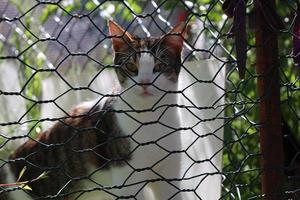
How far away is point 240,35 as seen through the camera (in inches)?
40.6

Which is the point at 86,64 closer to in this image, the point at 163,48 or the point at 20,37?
the point at 20,37

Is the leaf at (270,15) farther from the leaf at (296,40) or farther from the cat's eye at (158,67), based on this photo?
the cat's eye at (158,67)

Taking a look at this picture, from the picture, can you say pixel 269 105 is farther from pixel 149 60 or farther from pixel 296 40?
pixel 149 60

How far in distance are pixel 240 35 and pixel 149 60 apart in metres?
0.33

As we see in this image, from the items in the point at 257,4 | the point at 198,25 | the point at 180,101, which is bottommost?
the point at 180,101

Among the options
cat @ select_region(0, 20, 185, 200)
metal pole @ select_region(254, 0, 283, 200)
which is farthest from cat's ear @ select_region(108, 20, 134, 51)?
metal pole @ select_region(254, 0, 283, 200)

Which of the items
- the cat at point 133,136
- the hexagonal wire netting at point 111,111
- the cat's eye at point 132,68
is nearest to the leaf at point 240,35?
the hexagonal wire netting at point 111,111

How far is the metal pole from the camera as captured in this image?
1125 mm

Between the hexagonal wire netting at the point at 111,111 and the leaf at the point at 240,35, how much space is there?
0.19 feet

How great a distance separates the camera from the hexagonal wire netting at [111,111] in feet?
3.51

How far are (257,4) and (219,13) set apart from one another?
1009 millimetres

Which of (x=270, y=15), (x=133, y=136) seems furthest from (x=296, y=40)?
(x=133, y=136)

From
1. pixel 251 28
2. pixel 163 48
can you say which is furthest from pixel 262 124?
pixel 163 48

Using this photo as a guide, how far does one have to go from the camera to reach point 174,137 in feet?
4.47
